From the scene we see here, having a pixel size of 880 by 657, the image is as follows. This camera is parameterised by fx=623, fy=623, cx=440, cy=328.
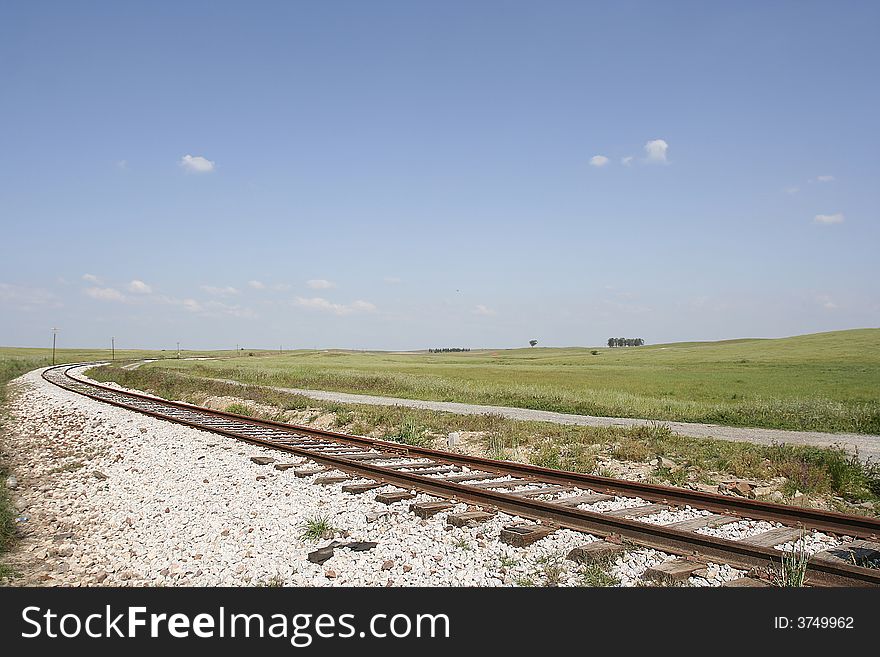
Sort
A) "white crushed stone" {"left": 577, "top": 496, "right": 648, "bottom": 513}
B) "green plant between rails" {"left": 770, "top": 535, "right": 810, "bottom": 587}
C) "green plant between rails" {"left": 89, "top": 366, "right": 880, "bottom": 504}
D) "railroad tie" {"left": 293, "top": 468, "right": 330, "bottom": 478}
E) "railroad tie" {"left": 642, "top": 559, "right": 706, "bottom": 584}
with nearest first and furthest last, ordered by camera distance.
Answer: "green plant between rails" {"left": 770, "top": 535, "right": 810, "bottom": 587}
"railroad tie" {"left": 642, "top": 559, "right": 706, "bottom": 584}
"white crushed stone" {"left": 577, "top": 496, "right": 648, "bottom": 513}
"railroad tie" {"left": 293, "top": 468, "right": 330, "bottom": 478}
"green plant between rails" {"left": 89, "top": 366, "right": 880, "bottom": 504}

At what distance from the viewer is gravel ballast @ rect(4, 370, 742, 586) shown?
6.30 m

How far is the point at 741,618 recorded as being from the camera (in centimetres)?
476

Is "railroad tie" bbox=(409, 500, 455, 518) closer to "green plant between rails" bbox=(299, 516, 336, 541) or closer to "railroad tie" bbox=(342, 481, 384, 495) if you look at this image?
"green plant between rails" bbox=(299, 516, 336, 541)

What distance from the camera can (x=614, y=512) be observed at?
8.32 metres

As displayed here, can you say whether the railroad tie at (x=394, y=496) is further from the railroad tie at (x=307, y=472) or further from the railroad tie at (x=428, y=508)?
the railroad tie at (x=307, y=472)

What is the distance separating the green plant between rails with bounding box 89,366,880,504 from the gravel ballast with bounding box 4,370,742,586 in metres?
4.63

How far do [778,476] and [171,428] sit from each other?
607 inches

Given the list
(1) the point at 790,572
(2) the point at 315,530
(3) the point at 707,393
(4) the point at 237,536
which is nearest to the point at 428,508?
(2) the point at 315,530

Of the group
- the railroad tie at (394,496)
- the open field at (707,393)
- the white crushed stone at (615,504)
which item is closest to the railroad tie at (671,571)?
the white crushed stone at (615,504)

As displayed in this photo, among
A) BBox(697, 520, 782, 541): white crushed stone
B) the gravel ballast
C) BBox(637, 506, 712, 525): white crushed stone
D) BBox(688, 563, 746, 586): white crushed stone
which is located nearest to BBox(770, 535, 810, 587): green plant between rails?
BBox(688, 563, 746, 586): white crushed stone

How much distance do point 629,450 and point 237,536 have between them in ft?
31.6

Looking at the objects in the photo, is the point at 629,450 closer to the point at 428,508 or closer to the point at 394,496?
the point at 394,496

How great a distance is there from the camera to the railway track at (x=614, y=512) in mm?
6230

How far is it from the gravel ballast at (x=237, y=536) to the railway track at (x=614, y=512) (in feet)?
0.78
